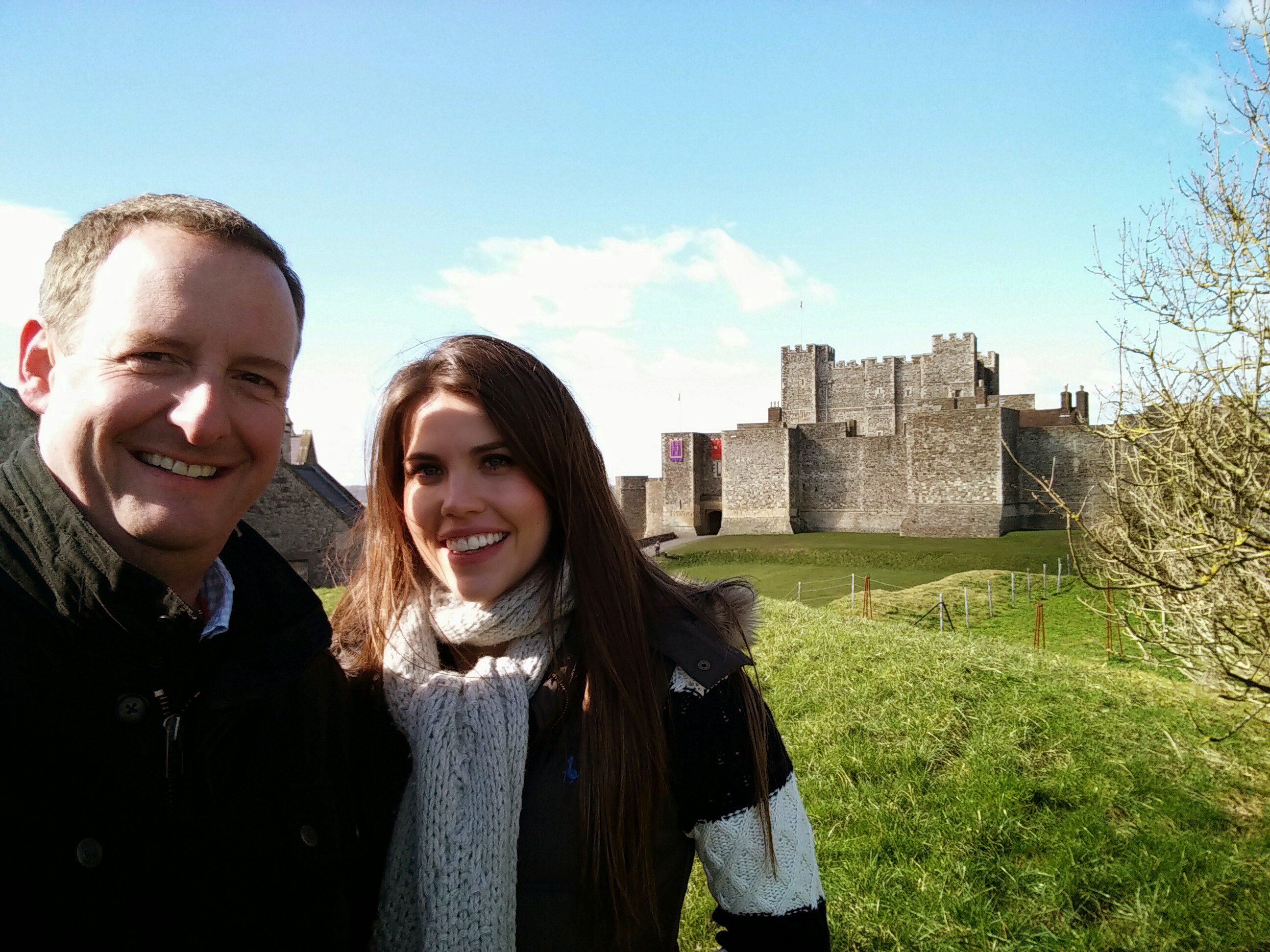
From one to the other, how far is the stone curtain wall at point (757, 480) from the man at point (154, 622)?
35.7 m

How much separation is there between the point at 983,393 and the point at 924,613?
98.9 feet

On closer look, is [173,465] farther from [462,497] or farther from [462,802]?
[462,802]

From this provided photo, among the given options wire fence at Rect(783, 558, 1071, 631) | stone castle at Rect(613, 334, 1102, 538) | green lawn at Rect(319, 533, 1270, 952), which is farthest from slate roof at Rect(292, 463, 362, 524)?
green lawn at Rect(319, 533, 1270, 952)

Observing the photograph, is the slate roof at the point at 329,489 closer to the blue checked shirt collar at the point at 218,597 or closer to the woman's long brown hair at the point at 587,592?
the woman's long brown hair at the point at 587,592

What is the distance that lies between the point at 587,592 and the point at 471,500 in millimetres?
327

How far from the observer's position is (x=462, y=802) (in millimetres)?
1622

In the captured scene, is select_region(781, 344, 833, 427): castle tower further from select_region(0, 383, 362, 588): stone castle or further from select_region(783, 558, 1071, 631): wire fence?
select_region(0, 383, 362, 588): stone castle

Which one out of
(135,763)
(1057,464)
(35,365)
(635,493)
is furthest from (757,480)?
(135,763)

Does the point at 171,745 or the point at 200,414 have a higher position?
the point at 200,414

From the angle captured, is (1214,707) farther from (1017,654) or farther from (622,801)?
(622,801)

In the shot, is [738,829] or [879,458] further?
[879,458]

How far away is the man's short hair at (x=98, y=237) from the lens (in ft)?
4.08

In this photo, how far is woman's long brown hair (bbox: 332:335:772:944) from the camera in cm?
157

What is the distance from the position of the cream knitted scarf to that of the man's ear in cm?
89
